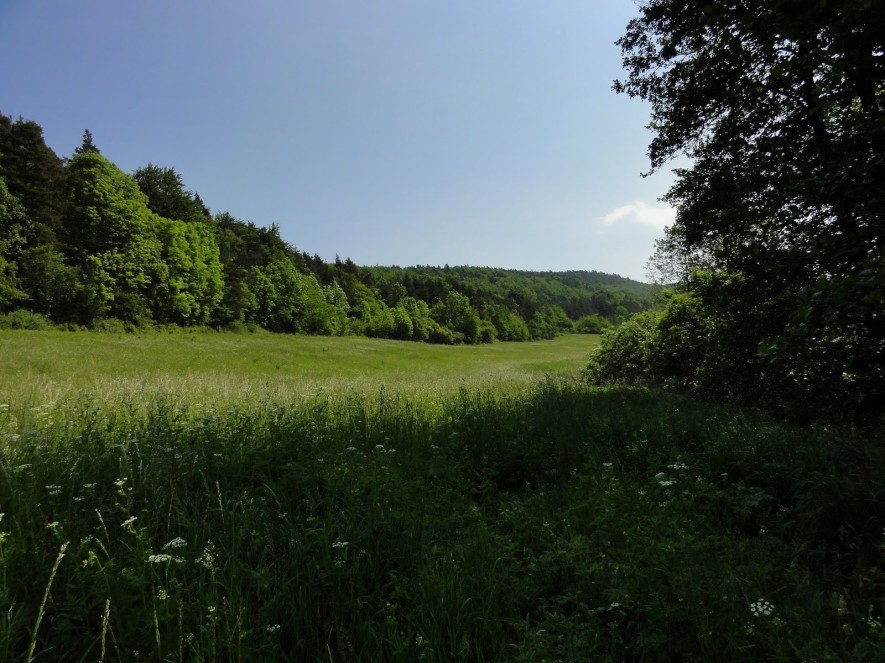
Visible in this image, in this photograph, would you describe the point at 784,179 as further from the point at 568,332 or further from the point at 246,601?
the point at 568,332

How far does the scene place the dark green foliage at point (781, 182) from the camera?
4.10 metres

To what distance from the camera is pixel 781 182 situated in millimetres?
7797

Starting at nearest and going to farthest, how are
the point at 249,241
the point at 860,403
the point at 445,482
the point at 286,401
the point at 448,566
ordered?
the point at 448,566, the point at 445,482, the point at 860,403, the point at 286,401, the point at 249,241

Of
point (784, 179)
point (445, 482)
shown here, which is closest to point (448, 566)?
point (445, 482)

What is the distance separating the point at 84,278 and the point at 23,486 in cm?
3753

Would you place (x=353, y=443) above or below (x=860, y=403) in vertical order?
below

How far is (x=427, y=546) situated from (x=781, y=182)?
9.57m

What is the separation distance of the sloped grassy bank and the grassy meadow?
0.07 feet

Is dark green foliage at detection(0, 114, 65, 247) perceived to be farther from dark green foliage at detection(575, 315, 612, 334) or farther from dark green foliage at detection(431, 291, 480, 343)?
dark green foliage at detection(575, 315, 612, 334)

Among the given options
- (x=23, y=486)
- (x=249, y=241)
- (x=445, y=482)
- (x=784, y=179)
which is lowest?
(x=445, y=482)

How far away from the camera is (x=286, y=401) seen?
8719mm

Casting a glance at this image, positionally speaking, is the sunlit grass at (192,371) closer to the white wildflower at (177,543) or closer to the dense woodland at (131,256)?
the dense woodland at (131,256)

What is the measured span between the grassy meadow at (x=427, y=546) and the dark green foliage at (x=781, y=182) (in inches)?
65.3

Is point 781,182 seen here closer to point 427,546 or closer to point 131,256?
point 427,546
